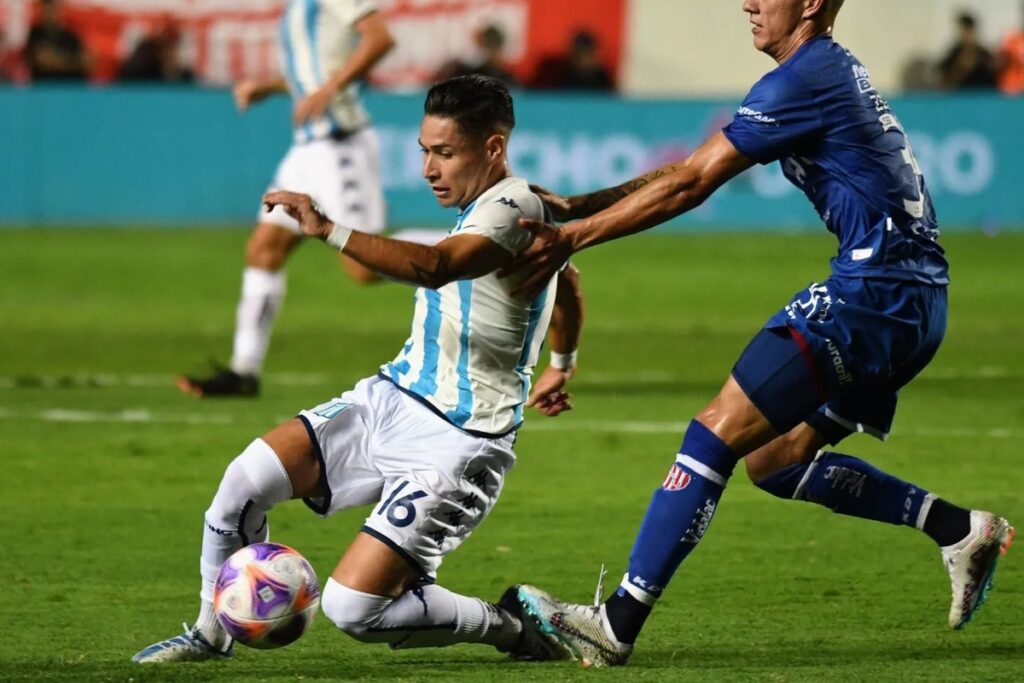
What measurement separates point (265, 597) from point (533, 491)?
324 cm

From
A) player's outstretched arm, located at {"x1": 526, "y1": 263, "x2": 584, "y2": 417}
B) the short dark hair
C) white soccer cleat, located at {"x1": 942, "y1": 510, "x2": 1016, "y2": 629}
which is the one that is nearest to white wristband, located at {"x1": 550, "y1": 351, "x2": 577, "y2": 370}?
player's outstretched arm, located at {"x1": 526, "y1": 263, "x2": 584, "y2": 417}

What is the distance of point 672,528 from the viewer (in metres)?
5.40

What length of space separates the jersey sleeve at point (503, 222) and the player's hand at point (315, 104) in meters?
5.60

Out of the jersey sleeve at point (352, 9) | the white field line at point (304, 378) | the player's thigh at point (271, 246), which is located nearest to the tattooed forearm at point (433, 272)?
the player's thigh at point (271, 246)

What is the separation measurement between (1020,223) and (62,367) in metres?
12.9

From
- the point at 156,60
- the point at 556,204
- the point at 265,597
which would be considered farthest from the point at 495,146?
the point at 156,60

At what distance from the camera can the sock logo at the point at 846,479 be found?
607 centimetres

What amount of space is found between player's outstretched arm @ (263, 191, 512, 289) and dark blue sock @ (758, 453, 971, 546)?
1.55 metres

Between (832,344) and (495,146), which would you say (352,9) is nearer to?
(495,146)

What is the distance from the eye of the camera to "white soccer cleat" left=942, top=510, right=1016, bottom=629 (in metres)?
5.80

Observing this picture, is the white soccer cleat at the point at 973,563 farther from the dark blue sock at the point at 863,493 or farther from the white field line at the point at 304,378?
the white field line at the point at 304,378

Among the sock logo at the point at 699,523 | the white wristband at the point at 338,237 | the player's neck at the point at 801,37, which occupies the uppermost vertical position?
the player's neck at the point at 801,37

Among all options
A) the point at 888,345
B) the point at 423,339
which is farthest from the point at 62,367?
the point at 888,345

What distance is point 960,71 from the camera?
23.6m
